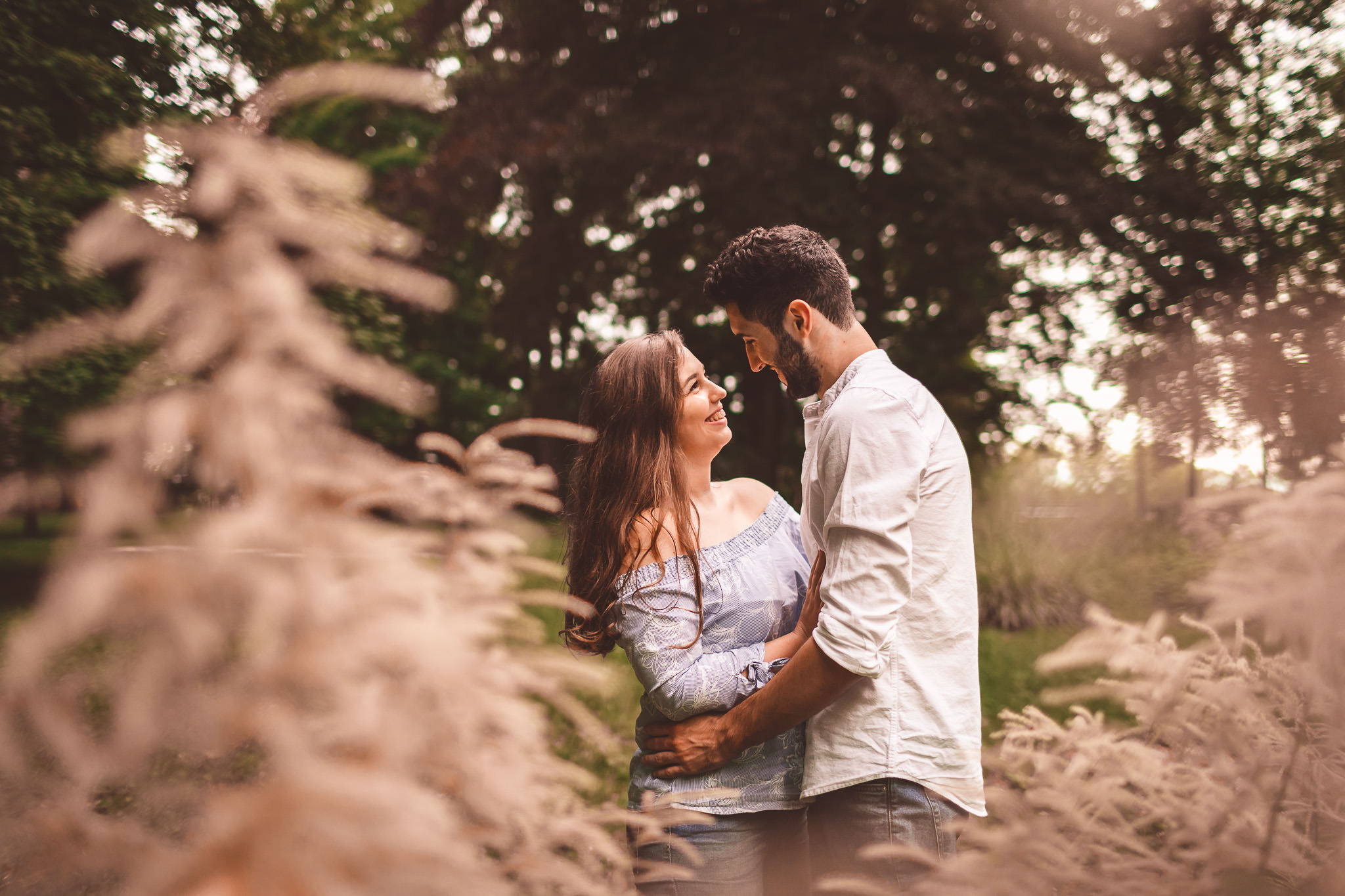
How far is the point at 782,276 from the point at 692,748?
4.11 ft

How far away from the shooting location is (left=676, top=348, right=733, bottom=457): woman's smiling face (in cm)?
227

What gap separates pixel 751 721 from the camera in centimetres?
181

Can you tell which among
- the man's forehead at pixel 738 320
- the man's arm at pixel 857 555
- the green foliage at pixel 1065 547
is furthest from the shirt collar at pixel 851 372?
the green foliage at pixel 1065 547

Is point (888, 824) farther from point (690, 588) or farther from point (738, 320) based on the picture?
point (738, 320)

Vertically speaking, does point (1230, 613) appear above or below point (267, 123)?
below

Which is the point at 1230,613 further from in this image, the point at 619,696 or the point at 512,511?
the point at 619,696

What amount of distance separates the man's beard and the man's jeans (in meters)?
1.00

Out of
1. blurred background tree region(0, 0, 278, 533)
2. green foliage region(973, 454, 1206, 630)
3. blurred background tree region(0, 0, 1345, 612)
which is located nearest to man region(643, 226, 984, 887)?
blurred background tree region(0, 0, 1345, 612)

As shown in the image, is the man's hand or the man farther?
the man's hand

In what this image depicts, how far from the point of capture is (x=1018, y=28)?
712 centimetres

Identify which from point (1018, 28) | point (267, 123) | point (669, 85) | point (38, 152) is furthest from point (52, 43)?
point (1018, 28)

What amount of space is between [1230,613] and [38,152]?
7.04 m

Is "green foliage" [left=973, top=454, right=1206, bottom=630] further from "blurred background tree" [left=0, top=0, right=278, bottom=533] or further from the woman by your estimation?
"blurred background tree" [left=0, top=0, right=278, bottom=533]

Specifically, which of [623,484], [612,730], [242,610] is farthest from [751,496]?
[612,730]
